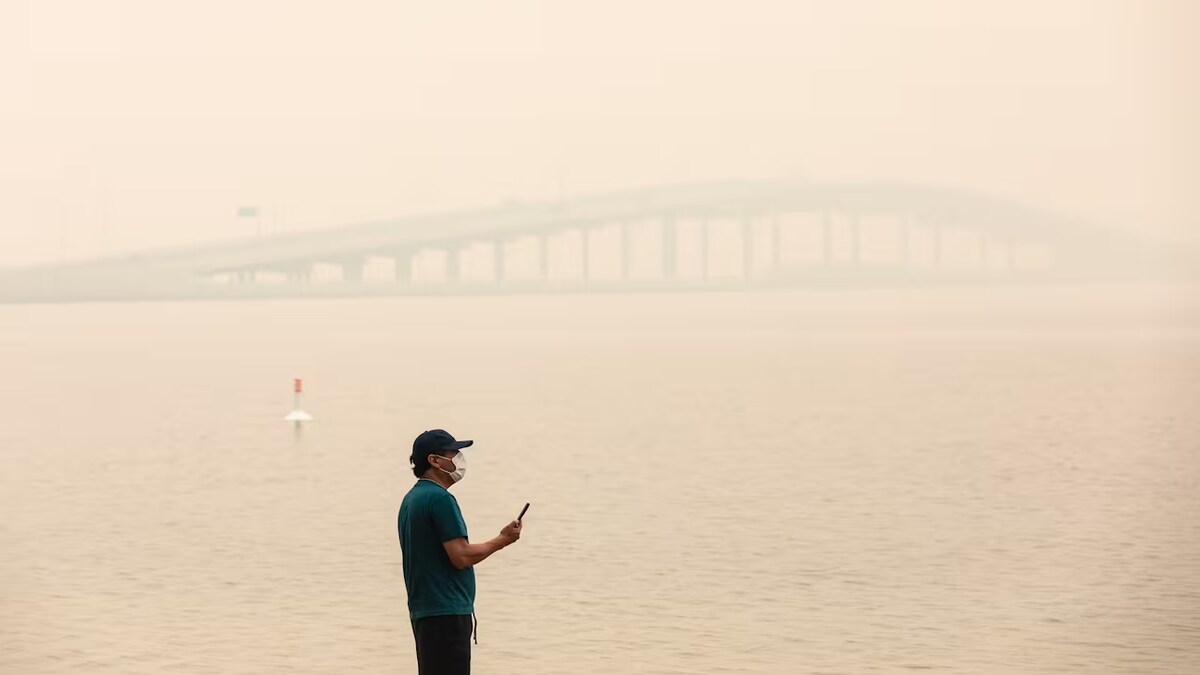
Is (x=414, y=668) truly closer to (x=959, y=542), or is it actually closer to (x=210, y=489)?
(x=959, y=542)

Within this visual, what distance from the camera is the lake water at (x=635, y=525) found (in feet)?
68.4

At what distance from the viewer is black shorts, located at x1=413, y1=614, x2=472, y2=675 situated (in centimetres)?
1205

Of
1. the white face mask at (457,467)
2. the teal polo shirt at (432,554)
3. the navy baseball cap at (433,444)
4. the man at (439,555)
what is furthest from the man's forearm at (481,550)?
the navy baseball cap at (433,444)

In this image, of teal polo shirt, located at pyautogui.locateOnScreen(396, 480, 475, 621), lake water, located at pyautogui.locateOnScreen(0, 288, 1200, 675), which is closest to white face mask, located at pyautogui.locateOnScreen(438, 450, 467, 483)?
teal polo shirt, located at pyautogui.locateOnScreen(396, 480, 475, 621)

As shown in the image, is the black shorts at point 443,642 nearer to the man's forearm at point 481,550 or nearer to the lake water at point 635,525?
the man's forearm at point 481,550

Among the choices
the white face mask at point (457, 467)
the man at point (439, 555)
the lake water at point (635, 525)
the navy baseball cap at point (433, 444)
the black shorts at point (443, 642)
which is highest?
the navy baseball cap at point (433, 444)

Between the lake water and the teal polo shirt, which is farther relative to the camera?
the lake water

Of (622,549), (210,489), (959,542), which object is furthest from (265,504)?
(959,542)

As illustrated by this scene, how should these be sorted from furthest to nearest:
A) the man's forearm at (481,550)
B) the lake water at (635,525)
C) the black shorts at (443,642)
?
1. the lake water at (635,525)
2. the black shorts at (443,642)
3. the man's forearm at (481,550)

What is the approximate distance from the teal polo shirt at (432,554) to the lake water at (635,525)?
740 cm

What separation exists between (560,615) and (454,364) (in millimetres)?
72146

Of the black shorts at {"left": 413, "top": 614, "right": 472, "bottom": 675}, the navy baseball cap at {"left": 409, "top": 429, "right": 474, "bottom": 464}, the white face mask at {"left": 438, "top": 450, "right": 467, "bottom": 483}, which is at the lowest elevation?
the black shorts at {"left": 413, "top": 614, "right": 472, "bottom": 675}

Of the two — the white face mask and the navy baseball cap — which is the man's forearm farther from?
the navy baseball cap

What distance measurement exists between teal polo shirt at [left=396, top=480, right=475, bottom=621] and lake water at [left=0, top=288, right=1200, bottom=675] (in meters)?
7.40
